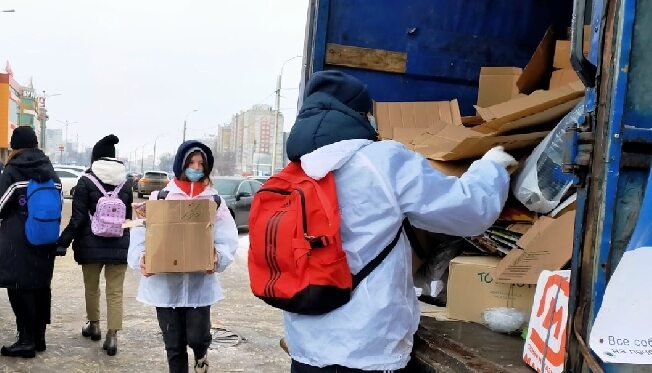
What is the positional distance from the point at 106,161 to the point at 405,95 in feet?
9.27

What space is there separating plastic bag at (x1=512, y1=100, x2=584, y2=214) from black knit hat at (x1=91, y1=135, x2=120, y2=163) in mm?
3855

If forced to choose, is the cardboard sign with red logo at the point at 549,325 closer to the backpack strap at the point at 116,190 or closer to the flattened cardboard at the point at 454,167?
the flattened cardboard at the point at 454,167

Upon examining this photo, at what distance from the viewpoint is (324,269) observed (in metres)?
1.92

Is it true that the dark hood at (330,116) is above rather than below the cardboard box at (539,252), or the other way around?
above

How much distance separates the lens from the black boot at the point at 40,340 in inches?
193

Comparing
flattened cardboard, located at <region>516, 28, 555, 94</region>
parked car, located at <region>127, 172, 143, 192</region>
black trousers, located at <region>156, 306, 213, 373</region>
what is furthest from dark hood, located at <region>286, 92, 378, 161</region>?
parked car, located at <region>127, 172, 143, 192</region>

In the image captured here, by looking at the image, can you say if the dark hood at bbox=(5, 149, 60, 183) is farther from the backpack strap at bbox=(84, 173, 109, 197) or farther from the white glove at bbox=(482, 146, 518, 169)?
the white glove at bbox=(482, 146, 518, 169)

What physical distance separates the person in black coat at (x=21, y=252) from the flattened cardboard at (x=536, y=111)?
11.9ft

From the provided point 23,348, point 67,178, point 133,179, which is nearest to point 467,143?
point 23,348

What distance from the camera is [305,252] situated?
75.5 inches

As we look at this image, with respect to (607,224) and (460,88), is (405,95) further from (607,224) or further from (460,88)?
(607,224)

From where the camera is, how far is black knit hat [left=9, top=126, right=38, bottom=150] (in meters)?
4.88

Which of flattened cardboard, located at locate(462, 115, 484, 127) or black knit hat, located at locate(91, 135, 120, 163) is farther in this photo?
black knit hat, located at locate(91, 135, 120, 163)

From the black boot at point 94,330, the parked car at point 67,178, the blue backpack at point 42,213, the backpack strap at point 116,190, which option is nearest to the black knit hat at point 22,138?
the blue backpack at point 42,213
